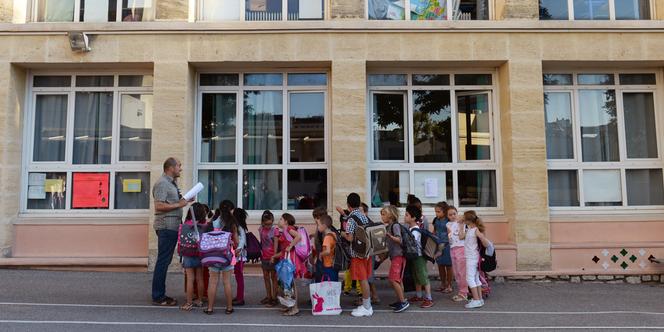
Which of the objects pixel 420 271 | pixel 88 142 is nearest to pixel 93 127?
pixel 88 142

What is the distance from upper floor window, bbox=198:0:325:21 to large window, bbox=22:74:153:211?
6.54 ft

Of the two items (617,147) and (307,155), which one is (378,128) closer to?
(307,155)

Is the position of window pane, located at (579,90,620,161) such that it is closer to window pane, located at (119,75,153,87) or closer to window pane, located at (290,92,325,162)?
window pane, located at (290,92,325,162)

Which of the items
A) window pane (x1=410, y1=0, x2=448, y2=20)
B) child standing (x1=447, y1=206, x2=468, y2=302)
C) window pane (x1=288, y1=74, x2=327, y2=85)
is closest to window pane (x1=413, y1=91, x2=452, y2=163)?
window pane (x1=410, y1=0, x2=448, y2=20)

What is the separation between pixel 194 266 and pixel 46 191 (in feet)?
18.1

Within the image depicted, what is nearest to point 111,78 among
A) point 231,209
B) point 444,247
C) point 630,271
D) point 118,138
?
point 118,138

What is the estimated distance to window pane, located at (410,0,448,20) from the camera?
1065cm

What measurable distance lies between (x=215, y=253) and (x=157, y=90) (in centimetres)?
485

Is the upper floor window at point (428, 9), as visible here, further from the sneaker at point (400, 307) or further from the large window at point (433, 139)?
the sneaker at point (400, 307)

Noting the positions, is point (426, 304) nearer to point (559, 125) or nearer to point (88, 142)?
point (559, 125)

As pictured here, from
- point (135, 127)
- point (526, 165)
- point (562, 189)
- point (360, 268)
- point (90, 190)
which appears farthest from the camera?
point (135, 127)

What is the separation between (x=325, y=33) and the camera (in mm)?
10023

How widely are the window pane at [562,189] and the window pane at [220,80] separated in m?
6.96

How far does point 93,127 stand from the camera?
10.5m
